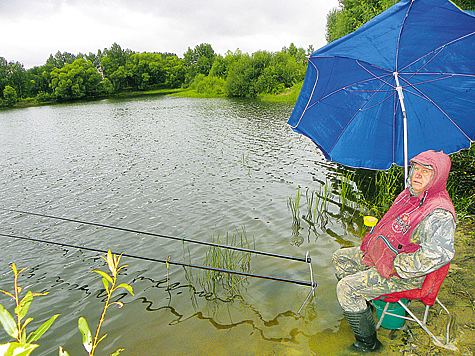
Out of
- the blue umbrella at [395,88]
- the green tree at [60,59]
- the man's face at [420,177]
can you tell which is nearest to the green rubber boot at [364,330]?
the man's face at [420,177]

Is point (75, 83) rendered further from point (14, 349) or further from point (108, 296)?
point (14, 349)

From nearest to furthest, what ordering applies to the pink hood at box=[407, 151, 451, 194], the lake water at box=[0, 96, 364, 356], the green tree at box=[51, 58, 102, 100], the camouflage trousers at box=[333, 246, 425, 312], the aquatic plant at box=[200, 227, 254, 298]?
1. the pink hood at box=[407, 151, 451, 194]
2. the camouflage trousers at box=[333, 246, 425, 312]
3. the lake water at box=[0, 96, 364, 356]
4. the aquatic plant at box=[200, 227, 254, 298]
5. the green tree at box=[51, 58, 102, 100]

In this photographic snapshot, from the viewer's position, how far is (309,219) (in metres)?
8.12

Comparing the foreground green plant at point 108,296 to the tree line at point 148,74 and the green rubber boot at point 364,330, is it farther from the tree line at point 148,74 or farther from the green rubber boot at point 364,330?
the tree line at point 148,74

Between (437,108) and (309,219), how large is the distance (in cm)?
454

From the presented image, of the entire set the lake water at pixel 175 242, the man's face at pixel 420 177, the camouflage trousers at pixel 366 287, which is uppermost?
the man's face at pixel 420 177

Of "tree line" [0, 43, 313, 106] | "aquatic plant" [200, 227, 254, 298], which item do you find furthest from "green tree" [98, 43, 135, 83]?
"aquatic plant" [200, 227, 254, 298]

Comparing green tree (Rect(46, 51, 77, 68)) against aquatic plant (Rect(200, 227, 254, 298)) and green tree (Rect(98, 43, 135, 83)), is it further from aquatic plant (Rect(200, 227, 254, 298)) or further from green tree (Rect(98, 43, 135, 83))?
aquatic plant (Rect(200, 227, 254, 298))

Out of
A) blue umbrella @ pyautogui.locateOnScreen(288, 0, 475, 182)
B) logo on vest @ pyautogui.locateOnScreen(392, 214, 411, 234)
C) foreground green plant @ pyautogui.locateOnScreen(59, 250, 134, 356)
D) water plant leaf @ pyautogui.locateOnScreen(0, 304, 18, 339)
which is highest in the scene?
blue umbrella @ pyautogui.locateOnScreen(288, 0, 475, 182)

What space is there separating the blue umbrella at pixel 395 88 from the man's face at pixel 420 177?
93 centimetres

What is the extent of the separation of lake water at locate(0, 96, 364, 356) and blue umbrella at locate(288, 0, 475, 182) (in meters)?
2.66

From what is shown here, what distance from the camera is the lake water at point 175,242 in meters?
4.55

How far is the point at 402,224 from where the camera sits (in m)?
3.40

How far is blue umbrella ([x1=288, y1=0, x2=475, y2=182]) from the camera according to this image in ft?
11.2
